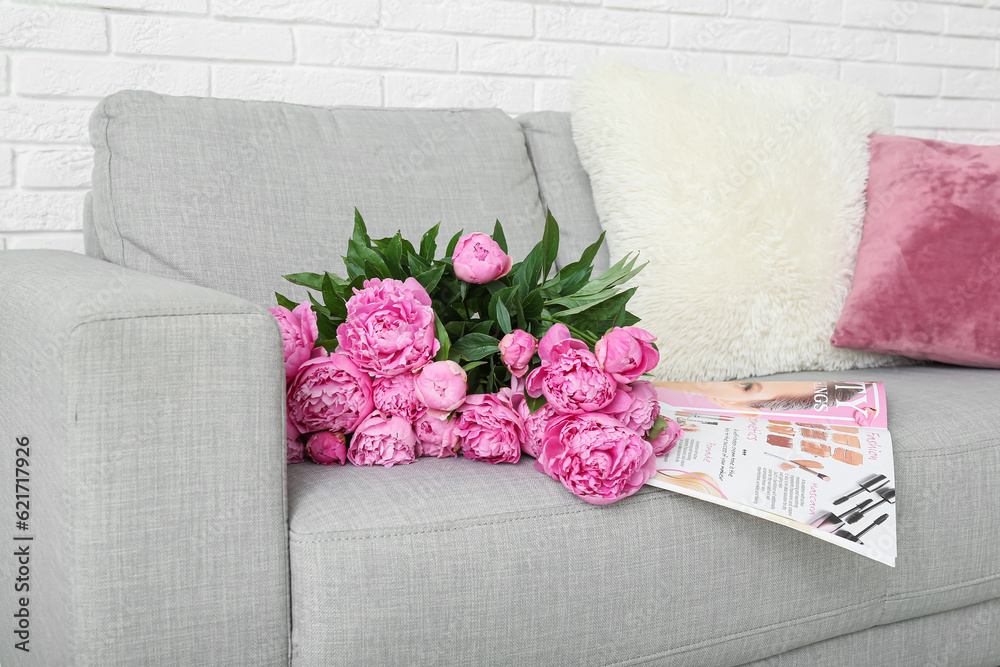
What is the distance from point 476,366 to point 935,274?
0.85 m

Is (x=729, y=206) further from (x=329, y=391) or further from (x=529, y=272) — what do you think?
(x=329, y=391)

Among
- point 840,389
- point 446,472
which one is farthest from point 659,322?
point 446,472

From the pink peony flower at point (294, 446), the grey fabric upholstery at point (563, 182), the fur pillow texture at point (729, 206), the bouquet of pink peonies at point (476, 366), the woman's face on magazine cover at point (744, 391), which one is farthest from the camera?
the grey fabric upholstery at point (563, 182)

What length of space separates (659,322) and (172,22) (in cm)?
106

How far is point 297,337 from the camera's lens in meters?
0.84

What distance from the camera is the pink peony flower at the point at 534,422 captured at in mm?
804

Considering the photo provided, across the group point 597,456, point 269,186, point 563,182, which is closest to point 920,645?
point 597,456

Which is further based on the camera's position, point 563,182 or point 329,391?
point 563,182

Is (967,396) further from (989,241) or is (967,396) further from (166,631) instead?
(166,631)

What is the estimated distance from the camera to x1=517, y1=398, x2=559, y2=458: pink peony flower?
804 millimetres

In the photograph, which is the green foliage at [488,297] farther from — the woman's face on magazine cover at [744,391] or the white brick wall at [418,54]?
the white brick wall at [418,54]

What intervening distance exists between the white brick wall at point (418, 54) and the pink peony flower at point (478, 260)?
0.95m

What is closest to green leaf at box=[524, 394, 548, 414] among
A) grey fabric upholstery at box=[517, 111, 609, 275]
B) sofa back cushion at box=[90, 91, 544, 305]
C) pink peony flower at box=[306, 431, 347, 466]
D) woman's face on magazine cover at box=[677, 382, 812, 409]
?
pink peony flower at box=[306, 431, 347, 466]

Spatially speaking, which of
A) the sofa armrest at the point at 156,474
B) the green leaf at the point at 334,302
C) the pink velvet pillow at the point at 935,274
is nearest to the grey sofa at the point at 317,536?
the sofa armrest at the point at 156,474
